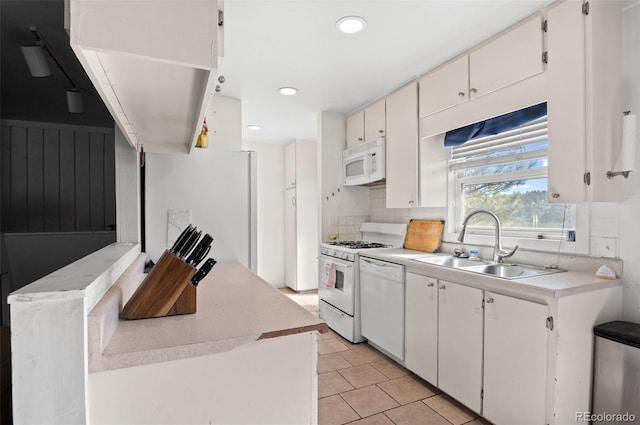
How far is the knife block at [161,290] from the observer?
3.35 feet

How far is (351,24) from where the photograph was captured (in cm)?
201

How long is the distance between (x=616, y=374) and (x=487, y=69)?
1.87 m

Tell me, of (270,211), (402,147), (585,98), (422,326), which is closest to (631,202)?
(585,98)

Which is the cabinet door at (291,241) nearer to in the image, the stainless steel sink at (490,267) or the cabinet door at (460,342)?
the stainless steel sink at (490,267)

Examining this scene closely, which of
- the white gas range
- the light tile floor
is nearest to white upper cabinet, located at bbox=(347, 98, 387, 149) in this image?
the white gas range

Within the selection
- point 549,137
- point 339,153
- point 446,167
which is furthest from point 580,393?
point 339,153

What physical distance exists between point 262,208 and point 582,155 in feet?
14.0

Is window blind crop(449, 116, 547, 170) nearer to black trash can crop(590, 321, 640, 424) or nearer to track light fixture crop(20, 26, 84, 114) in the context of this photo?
black trash can crop(590, 321, 640, 424)

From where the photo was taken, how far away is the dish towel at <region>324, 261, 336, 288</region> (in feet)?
10.9

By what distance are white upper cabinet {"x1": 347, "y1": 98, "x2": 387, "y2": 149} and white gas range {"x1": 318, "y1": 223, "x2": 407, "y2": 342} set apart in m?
0.96

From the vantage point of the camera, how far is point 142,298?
1026 mm

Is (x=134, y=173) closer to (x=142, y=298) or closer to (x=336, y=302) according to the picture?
(x=142, y=298)

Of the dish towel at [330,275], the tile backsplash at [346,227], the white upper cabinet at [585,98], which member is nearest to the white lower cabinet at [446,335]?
the white upper cabinet at [585,98]

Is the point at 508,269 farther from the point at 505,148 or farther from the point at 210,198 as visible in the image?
the point at 210,198
